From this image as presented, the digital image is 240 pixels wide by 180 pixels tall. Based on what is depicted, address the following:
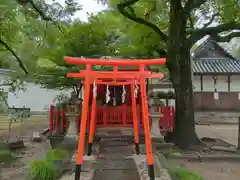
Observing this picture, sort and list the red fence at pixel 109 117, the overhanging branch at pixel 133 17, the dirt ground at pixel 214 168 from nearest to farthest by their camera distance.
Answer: the dirt ground at pixel 214 168 → the overhanging branch at pixel 133 17 → the red fence at pixel 109 117

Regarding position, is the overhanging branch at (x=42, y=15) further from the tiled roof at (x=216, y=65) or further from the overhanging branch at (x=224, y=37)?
the tiled roof at (x=216, y=65)

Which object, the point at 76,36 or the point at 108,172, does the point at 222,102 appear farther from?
the point at 108,172

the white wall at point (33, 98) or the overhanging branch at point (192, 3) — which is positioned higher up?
the overhanging branch at point (192, 3)

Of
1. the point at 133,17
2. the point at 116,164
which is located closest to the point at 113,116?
the point at 133,17

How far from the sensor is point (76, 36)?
13922mm

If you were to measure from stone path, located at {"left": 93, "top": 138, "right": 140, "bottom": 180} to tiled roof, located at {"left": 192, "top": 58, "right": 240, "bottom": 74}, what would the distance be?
58.1ft

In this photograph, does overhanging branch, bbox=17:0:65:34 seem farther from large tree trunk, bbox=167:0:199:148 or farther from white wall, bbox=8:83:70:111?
white wall, bbox=8:83:70:111

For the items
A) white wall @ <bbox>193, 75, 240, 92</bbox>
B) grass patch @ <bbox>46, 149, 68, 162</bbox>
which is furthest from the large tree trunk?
white wall @ <bbox>193, 75, 240, 92</bbox>

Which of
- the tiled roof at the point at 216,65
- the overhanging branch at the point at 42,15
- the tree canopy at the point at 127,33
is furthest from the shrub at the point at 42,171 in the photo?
the tiled roof at the point at 216,65

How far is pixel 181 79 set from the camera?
12109 mm

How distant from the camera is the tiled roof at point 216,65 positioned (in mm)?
26391

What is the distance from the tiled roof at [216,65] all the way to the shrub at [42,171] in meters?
21.0

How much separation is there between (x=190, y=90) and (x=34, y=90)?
75.0 ft

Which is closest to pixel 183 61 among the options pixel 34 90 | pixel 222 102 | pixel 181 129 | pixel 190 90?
pixel 190 90
